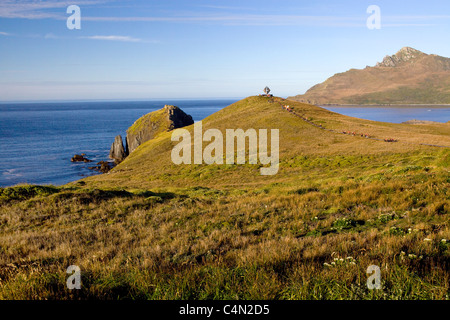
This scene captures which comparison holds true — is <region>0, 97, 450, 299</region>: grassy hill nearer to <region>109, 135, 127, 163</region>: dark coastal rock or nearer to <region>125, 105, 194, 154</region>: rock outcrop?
<region>109, 135, 127, 163</region>: dark coastal rock

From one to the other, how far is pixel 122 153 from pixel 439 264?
87.3m

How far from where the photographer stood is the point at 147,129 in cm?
8881

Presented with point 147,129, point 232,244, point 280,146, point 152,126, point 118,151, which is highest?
point 152,126

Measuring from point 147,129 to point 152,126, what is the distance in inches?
74.2

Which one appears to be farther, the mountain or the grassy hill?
the mountain

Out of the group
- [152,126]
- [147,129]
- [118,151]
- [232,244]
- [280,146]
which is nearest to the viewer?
[232,244]

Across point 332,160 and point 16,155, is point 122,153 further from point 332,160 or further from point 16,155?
point 332,160

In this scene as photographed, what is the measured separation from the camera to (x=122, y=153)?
279 ft

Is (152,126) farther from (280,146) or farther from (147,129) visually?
(280,146)

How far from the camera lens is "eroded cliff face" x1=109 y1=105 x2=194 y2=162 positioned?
86.1 m

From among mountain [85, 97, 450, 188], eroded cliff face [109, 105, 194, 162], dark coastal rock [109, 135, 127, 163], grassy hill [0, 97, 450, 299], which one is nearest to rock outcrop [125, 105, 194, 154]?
eroded cliff face [109, 105, 194, 162]

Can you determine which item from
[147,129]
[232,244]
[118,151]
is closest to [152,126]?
[147,129]

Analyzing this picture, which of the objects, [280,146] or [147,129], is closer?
[280,146]
